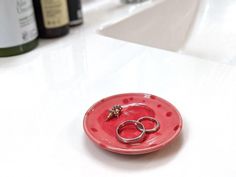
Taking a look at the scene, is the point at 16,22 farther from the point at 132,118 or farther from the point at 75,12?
the point at 132,118

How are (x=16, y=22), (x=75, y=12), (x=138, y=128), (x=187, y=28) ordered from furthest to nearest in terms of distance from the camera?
(x=187, y=28)
(x=75, y=12)
(x=16, y=22)
(x=138, y=128)

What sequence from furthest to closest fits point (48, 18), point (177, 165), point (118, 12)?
1. point (118, 12)
2. point (48, 18)
3. point (177, 165)

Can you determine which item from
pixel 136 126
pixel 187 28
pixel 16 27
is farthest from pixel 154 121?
pixel 187 28

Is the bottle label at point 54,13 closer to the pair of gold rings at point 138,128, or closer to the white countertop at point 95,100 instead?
the white countertop at point 95,100

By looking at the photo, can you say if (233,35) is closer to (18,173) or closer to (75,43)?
(75,43)

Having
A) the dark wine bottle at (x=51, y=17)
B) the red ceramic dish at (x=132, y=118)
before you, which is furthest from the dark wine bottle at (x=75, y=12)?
the red ceramic dish at (x=132, y=118)

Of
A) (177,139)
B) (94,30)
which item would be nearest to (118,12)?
(94,30)

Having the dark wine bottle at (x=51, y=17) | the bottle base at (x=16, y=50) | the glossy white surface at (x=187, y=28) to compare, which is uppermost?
the dark wine bottle at (x=51, y=17)
